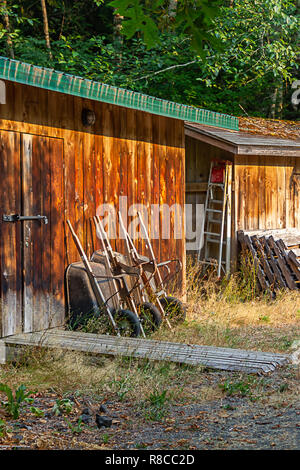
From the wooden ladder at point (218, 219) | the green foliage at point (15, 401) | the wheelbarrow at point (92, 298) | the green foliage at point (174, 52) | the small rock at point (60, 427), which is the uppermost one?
the green foliage at point (174, 52)

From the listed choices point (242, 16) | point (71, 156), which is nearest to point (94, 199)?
point (71, 156)

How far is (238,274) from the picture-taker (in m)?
11.5

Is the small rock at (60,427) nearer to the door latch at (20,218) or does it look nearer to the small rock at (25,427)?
the small rock at (25,427)

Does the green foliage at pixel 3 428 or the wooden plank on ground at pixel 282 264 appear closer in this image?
the green foliage at pixel 3 428

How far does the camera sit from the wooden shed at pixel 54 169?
6746 millimetres

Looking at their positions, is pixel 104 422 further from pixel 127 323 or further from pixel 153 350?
pixel 127 323

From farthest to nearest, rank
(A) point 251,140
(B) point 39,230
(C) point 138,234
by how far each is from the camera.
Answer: (A) point 251,140 → (C) point 138,234 → (B) point 39,230

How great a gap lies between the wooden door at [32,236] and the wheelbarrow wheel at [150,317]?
1065mm

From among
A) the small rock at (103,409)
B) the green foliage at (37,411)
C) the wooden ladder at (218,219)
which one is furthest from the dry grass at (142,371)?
the wooden ladder at (218,219)

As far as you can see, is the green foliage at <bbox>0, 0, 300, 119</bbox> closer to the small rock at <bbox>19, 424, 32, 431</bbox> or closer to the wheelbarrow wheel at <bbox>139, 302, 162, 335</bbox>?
the wheelbarrow wheel at <bbox>139, 302, 162, 335</bbox>

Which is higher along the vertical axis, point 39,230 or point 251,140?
point 251,140

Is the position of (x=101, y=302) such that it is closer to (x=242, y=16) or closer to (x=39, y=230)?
(x=39, y=230)
